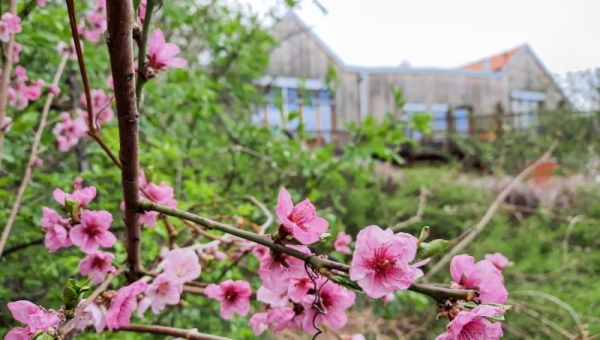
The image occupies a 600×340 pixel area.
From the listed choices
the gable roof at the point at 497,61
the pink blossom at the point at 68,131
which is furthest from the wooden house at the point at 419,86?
the pink blossom at the point at 68,131

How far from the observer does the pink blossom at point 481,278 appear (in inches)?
23.9

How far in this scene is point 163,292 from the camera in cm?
88

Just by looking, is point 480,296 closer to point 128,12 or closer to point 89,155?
point 128,12

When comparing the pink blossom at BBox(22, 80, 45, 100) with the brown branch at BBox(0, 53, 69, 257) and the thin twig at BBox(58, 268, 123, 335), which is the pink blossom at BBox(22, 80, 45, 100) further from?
the thin twig at BBox(58, 268, 123, 335)

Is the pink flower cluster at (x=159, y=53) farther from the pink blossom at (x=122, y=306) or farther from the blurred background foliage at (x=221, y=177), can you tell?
the pink blossom at (x=122, y=306)

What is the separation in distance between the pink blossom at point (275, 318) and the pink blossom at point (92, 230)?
30 cm

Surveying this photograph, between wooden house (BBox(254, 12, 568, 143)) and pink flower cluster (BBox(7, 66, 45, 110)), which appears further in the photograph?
wooden house (BBox(254, 12, 568, 143))

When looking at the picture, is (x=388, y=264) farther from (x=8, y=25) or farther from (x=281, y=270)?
(x=8, y=25)

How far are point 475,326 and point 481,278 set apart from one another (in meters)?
0.07

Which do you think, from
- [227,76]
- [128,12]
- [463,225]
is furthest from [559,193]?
[128,12]

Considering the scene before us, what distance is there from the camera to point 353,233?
6312 mm

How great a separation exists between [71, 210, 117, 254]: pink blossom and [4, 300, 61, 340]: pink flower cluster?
0.22 m

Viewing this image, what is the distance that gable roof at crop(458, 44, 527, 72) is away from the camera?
1907 centimetres

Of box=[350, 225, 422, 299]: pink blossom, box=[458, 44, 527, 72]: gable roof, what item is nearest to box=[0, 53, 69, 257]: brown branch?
box=[350, 225, 422, 299]: pink blossom
